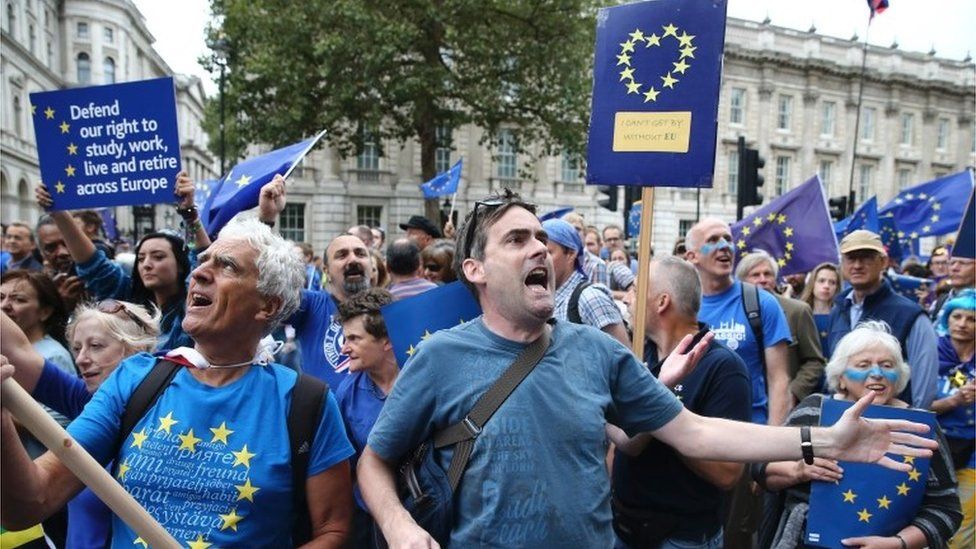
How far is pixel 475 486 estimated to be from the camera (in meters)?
1.75

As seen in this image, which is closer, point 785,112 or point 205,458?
point 205,458

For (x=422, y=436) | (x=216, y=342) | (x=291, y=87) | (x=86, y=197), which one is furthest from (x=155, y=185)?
(x=291, y=87)

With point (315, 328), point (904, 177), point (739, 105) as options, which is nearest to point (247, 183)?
point (315, 328)

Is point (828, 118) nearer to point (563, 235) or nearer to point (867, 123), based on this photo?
point (867, 123)

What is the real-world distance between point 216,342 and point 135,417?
0.94ft

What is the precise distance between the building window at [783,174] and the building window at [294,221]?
26058 mm

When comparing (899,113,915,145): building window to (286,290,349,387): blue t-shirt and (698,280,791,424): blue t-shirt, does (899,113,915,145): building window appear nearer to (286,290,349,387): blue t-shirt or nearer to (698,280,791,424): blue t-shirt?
(698,280,791,424): blue t-shirt

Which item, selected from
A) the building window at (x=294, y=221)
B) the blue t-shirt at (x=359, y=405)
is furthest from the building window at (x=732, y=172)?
the blue t-shirt at (x=359, y=405)

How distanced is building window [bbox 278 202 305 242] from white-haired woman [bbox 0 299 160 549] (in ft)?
94.1

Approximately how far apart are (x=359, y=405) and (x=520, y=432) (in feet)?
5.01

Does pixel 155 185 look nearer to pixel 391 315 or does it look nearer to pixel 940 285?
pixel 391 315

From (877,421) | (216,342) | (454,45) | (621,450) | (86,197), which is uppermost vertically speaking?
(454,45)

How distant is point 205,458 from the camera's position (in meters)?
1.87

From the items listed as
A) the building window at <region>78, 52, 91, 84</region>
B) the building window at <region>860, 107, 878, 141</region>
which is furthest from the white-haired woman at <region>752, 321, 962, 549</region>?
the building window at <region>78, 52, 91, 84</region>
